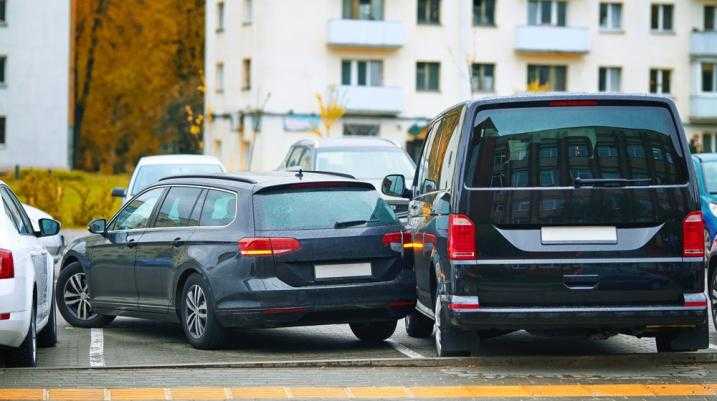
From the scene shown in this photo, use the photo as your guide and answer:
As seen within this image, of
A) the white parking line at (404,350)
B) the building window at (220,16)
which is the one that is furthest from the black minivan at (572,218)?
the building window at (220,16)

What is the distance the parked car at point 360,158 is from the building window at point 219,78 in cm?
4643

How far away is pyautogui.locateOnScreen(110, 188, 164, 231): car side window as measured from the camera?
14.4m

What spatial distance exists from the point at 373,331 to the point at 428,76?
55.6 metres

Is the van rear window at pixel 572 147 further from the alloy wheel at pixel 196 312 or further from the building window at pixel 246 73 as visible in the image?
the building window at pixel 246 73

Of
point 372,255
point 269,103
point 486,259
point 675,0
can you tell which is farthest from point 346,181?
point 675,0

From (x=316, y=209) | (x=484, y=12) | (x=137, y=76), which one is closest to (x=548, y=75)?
(x=484, y=12)

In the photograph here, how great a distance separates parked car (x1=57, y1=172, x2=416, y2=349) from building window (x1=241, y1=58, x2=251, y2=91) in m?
53.9

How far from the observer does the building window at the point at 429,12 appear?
2712 inches

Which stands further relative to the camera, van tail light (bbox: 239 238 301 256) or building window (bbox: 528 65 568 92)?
building window (bbox: 528 65 568 92)

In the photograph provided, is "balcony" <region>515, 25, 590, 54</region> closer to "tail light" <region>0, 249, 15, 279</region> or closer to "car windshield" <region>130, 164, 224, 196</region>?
"car windshield" <region>130, 164, 224, 196</region>

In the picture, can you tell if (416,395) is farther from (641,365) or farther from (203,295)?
(203,295)

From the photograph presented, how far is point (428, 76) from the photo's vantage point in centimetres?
6906

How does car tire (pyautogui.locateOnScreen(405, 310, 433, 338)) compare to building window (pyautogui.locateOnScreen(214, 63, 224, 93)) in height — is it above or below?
below

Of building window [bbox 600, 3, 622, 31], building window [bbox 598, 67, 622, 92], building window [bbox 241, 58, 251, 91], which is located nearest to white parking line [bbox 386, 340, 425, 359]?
building window [bbox 241, 58, 251, 91]
